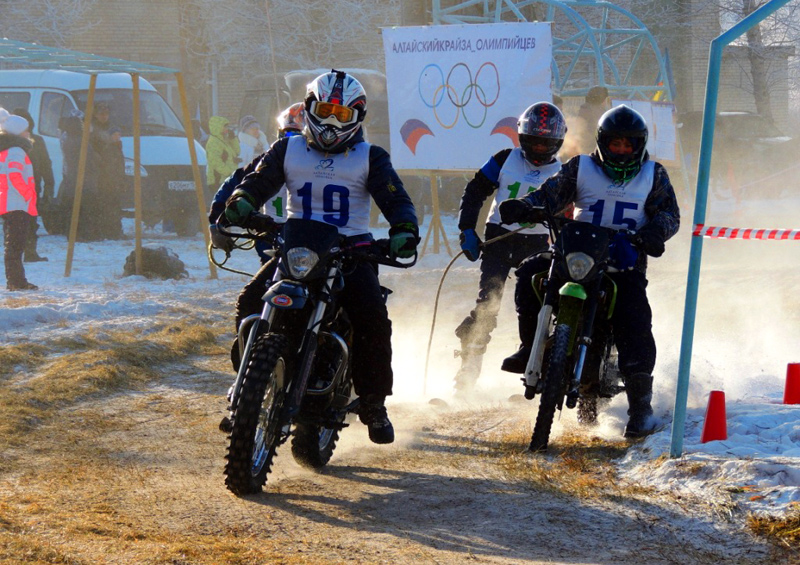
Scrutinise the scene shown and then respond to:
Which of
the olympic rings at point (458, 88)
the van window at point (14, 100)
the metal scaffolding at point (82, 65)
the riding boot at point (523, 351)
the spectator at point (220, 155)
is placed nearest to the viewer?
the riding boot at point (523, 351)

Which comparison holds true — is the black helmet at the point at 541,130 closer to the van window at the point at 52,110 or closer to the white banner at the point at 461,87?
the white banner at the point at 461,87

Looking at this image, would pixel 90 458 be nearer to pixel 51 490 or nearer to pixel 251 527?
pixel 51 490

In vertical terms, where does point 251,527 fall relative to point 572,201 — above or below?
below

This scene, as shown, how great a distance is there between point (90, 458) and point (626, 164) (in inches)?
126

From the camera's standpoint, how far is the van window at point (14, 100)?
18.9m

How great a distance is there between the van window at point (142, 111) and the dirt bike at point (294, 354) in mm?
13904

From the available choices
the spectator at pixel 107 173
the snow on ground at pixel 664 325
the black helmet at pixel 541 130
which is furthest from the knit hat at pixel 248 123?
the black helmet at pixel 541 130

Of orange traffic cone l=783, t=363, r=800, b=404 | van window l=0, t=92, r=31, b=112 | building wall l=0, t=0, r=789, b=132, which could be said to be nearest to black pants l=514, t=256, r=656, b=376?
orange traffic cone l=783, t=363, r=800, b=404

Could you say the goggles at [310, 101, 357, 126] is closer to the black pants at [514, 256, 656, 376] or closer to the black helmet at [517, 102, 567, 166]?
the black pants at [514, 256, 656, 376]

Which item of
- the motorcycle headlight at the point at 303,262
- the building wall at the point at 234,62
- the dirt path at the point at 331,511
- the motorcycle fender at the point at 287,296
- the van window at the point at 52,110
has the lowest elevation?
the dirt path at the point at 331,511

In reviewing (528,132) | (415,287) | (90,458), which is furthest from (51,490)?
(415,287)

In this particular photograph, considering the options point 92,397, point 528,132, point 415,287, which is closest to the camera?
point 528,132

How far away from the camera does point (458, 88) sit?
14.1 metres

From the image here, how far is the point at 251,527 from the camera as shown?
471 cm
